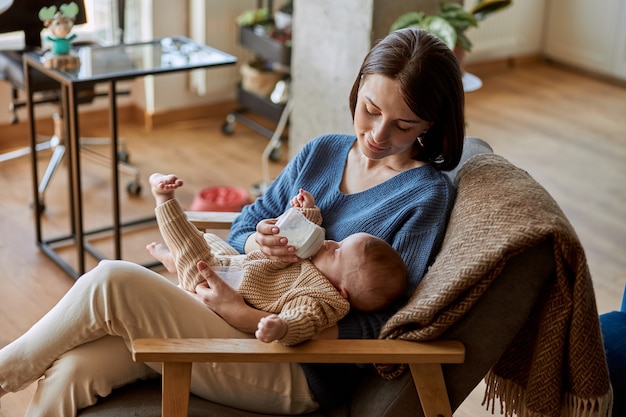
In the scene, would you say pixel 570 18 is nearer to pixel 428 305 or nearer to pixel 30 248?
pixel 30 248

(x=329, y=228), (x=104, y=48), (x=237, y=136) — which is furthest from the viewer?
(x=237, y=136)

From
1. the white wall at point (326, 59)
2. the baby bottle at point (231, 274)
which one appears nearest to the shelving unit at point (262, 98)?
the white wall at point (326, 59)

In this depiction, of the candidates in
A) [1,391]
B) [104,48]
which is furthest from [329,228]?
[104,48]

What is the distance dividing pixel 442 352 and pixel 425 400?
12cm

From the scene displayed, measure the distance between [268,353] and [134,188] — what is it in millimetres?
2331

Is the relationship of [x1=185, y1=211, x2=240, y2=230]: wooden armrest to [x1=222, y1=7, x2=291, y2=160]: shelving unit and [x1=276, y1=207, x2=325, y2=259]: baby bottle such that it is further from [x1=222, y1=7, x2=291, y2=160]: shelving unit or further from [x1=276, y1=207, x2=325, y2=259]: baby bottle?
[x1=222, y1=7, x2=291, y2=160]: shelving unit

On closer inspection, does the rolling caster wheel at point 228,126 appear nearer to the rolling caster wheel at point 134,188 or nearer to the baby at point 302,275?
the rolling caster wheel at point 134,188

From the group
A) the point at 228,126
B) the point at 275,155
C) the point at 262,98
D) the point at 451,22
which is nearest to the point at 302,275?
the point at 451,22

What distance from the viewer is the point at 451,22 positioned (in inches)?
127

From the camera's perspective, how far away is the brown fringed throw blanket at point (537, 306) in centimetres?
161

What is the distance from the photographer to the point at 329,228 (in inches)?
77.4

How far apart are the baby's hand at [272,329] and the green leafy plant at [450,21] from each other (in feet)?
5.44

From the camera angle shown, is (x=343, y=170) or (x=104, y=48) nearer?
(x=343, y=170)

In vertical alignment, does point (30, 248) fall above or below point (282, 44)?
below
